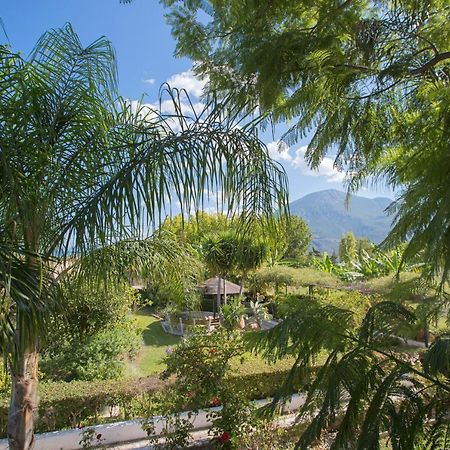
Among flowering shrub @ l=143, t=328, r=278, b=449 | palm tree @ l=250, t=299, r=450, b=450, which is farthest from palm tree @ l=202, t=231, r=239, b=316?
palm tree @ l=250, t=299, r=450, b=450

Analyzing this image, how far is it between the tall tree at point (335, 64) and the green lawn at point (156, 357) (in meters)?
3.21

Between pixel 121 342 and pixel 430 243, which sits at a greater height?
pixel 430 243

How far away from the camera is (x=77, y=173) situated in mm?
2682

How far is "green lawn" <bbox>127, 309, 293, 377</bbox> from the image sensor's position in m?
6.78

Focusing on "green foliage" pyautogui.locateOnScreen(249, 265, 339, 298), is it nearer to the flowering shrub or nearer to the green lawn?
the green lawn

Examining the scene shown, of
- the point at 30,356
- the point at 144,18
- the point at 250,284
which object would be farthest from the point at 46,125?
the point at 250,284

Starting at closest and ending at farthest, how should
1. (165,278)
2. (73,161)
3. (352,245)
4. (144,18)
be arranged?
(73,161)
(144,18)
(165,278)
(352,245)

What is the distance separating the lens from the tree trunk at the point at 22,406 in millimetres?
2934

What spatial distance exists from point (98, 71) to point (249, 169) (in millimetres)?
1410

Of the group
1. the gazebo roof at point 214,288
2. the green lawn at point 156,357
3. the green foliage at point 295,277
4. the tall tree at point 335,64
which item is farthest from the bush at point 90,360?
the gazebo roof at point 214,288

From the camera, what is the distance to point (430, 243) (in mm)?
1826

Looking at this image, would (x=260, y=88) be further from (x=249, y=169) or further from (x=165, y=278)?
(x=165, y=278)

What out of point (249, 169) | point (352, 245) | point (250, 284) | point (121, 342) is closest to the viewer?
point (249, 169)

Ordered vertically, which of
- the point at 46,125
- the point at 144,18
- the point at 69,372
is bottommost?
the point at 69,372
